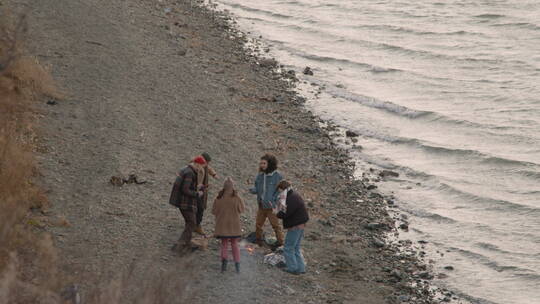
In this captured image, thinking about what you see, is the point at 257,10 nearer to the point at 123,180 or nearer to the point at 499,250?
the point at 499,250

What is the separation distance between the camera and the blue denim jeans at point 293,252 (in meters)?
16.5

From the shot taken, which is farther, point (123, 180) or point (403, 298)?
point (123, 180)

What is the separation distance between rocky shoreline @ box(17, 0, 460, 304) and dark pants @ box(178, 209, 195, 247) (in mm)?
330

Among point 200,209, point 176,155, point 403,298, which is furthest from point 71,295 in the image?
point 176,155

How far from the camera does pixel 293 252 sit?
55.3ft

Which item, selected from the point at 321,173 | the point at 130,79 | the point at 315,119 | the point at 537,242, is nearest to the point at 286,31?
the point at 315,119

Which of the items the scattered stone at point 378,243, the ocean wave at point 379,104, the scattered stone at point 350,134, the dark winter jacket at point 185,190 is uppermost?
the ocean wave at point 379,104

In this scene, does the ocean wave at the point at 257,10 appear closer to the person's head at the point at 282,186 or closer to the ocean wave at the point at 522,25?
the ocean wave at the point at 522,25

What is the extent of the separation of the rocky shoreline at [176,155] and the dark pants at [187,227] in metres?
0.33

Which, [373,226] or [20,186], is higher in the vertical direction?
[20,186]

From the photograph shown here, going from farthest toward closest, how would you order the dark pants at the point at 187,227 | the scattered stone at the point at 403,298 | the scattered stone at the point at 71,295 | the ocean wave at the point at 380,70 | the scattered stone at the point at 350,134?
the ocean wave at the point at 380,70 → the scattered stone at the point at 350,134 → the scattered stone at the point at 403,298 → the dark pants at the point at 187,227 → the scattered stone at the point at 71,295

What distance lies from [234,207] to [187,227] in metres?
1.21

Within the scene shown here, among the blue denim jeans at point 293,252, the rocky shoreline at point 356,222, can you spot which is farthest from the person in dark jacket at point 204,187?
the rocky shoreline at point 356,222

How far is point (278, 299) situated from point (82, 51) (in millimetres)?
15649
